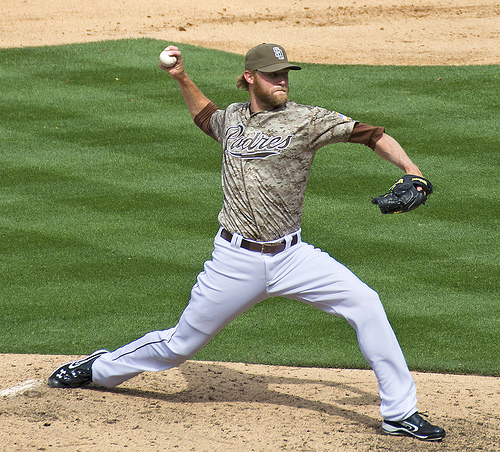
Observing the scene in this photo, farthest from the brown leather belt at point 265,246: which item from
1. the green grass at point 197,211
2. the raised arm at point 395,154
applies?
the green grass at point 197,211

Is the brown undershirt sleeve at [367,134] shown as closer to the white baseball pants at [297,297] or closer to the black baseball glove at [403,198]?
the black baseball glove at [403,198]

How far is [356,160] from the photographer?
10062mm

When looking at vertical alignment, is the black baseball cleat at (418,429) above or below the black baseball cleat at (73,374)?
below

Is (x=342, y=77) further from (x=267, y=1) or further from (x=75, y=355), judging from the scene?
(x=75, y=355)

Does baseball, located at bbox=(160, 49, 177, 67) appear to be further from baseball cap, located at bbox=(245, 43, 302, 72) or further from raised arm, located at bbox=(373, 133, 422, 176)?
raised arm, located at bbox=(373, 133, 422, 176)

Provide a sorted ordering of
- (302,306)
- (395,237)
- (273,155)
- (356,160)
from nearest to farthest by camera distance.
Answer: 1. (273,155)
2. (302,306)
3. (395,237)
4. (356,160)

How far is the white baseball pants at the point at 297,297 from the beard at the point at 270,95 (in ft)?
2.39

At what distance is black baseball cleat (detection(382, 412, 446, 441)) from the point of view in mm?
4227

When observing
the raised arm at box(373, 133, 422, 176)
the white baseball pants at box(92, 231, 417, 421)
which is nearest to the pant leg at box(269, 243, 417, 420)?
the white baseball pants at box(92, 231, 417, 421)

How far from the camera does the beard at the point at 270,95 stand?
436 cm

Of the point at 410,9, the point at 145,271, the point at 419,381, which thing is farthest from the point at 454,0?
the point at 419,381

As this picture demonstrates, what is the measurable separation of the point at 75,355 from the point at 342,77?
906 centimetres

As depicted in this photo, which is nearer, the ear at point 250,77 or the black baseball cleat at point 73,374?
the ear at point 250,77

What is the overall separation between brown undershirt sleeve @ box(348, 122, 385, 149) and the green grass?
191 centimetres
